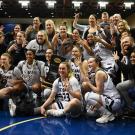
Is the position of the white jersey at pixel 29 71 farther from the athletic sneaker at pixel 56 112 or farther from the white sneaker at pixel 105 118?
the white sneaker at pixel 105 118

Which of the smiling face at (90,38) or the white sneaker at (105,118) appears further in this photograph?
the smiling face at (90,38)

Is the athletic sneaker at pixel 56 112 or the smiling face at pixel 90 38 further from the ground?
the smiling face at pixel 90 38

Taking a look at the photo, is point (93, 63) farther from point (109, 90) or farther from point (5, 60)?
point (5, 60)

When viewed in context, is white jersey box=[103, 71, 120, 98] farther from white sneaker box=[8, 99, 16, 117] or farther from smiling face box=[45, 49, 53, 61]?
white sneaker box=[8, 99, 16, 117]

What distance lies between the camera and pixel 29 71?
645 cm

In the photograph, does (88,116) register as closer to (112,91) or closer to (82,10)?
(112,91)

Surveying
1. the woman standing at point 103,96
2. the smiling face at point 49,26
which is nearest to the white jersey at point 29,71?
the smiling face at point 49,26

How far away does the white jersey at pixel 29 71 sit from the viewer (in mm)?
6449

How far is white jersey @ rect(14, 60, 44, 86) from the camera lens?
6.45m

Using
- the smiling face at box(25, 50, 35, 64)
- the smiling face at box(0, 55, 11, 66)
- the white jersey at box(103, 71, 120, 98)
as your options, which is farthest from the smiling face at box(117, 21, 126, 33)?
the smiling face at box(0, 55, 11, 66)

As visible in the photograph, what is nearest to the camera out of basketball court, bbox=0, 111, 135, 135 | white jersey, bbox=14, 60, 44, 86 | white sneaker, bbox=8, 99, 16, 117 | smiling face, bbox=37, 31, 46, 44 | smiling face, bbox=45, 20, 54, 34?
basketball court, bbox=0, 111, 135, 135

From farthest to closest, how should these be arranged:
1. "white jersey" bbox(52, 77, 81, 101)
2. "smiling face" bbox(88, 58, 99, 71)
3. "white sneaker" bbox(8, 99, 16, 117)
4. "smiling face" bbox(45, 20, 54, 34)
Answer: "smiling face" bbox(45, 20, 54, 34) < "white sneaker" bbox(8, 99, 16, 117) < "white jersey" bbox(52, 77, 81, 101) < "smiling face" bbox(88, 58, 99, 71)

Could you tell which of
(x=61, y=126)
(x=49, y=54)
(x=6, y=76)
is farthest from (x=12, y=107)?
(x=49, y=54)

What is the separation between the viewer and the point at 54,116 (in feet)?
19.4
